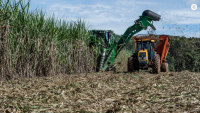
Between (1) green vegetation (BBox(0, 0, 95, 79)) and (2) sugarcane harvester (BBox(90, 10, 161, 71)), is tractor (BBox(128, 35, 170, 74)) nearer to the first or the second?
(2) sugarcane harvester (BBox(90, 10, 161, 71))

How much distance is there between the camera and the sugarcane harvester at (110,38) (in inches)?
442

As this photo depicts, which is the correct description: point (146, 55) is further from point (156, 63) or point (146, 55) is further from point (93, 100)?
point (93, 100)

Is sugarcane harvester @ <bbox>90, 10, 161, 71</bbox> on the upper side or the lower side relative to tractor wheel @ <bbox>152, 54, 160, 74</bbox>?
upper

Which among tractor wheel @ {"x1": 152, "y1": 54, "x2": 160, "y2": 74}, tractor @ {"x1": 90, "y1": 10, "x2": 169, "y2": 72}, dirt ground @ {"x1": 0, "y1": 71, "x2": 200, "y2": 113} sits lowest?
dirt ground @ {"x1": 0, "y1": 71, "x2": 200, "y2": 113}

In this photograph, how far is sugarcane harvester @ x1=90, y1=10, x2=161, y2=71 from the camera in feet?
36.8

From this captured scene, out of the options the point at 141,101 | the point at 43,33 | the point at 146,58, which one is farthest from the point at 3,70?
the point at 146,58

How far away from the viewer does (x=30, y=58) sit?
25.5 ft

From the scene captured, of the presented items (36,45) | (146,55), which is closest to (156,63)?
(146,55)

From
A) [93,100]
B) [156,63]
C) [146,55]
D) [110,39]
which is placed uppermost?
[110,39]

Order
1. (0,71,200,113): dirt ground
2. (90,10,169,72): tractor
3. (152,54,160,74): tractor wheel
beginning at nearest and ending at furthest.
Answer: (0,71,200,113): dirt ground, (152,54,160,74): tractor wheel, (90,10,169,72): tractor

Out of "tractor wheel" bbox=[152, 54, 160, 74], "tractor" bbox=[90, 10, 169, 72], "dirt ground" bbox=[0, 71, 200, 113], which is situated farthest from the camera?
"tractor" bbox=[90, 10, 169, 72]

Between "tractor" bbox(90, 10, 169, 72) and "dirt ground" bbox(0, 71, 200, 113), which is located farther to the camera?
"tractor" bbox(90, 10, 169, 72)

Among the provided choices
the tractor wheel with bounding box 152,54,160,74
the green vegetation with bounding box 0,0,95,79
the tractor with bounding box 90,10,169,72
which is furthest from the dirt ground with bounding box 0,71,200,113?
the tractor with bounding box 90,10,169,72

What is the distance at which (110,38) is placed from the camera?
12102mm
